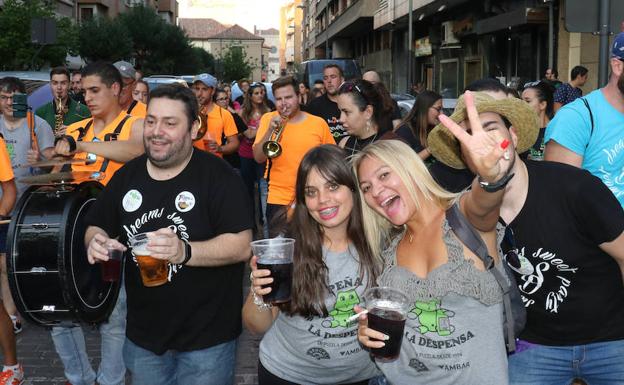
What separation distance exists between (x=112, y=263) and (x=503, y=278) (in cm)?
186

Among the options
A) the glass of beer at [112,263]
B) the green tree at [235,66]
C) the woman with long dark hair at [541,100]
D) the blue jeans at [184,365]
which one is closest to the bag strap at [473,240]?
the blue jeans at [184,365]

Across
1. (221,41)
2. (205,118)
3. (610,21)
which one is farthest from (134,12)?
(221,41)

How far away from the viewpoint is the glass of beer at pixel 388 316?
246cm

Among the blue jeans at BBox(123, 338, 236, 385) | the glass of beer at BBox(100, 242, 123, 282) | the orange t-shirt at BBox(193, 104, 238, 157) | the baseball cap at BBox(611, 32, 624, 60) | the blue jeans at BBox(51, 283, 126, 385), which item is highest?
the baseball cap at BBox(611, 32, 624, 60)

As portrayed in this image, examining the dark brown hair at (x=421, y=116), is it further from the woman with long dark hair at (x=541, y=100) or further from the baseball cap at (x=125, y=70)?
the baseball cap at (x=125, y=70)

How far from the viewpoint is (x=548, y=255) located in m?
2.83

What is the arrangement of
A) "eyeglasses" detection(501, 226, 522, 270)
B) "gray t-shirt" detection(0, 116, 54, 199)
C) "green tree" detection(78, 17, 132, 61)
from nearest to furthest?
"eyeglasses" detection(501, 226, 522, 270) → "gray t-shirt" detection(0, 116, 54, 199) → "green tree" detection(78, 17, 132, 61)

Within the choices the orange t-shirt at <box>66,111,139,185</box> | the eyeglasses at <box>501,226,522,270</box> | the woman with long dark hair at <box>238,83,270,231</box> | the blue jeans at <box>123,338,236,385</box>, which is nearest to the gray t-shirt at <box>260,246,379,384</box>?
the blue jeans at <box>123,338,236,385</box>

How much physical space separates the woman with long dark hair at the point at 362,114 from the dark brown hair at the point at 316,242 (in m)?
2.95

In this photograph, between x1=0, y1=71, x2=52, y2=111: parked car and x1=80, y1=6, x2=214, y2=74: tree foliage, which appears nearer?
x1=0, y1=71, x2=52, y2=111: parked car

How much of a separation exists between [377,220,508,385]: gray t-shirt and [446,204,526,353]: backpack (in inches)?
1.4

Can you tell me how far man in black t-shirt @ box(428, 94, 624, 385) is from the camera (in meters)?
2.74

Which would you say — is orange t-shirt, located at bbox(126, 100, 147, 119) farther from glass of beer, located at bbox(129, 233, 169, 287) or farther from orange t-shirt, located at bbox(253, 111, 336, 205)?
glass of beer, located at bbox(129, 233, 169, 287)

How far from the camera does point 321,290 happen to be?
116 inches
